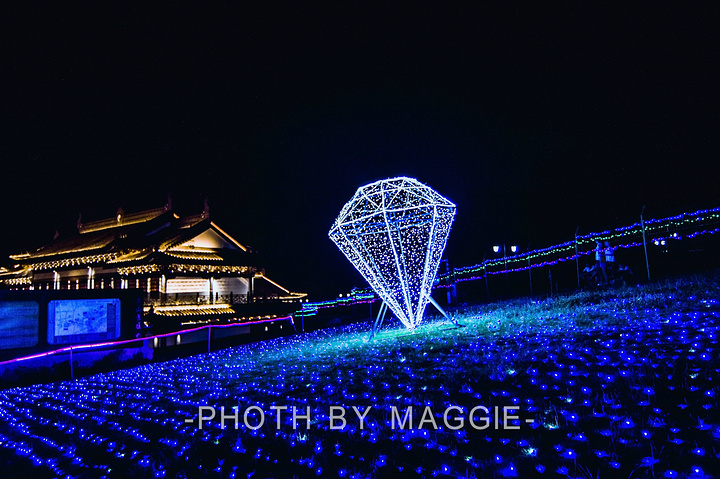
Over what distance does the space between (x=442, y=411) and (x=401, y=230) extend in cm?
742

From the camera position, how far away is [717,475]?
105 inches

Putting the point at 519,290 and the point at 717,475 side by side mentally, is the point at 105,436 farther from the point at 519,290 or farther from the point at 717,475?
the point at 519,290

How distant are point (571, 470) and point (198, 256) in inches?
1044

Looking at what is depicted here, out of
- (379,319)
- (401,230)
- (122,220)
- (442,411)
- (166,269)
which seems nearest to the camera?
(442,411)

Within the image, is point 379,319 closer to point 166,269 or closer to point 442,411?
point 442,411

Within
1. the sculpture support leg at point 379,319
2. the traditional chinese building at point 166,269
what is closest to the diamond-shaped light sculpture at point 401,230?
the sculpture support leg at point 379,319

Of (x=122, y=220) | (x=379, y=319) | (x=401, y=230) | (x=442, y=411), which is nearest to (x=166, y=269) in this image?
(x=122, y=220)

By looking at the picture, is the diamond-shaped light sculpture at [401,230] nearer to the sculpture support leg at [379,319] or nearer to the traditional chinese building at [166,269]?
the sculpture support leg at [379,319]

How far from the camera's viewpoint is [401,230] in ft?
37.6

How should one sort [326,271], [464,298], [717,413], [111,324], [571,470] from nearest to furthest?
[571,470] < [717,413] < [111,324] < [464,298] < [326,271]

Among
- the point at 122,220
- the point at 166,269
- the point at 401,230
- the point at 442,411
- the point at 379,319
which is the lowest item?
the point at 442,411

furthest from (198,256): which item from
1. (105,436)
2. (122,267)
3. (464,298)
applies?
(105,436)

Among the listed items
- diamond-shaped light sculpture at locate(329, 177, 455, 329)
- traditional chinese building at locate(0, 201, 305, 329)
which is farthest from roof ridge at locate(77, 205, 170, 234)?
diamond-shaped light sculpture at locate(329, 177, 455, 329)

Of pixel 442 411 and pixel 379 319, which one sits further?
pixel 379 319
